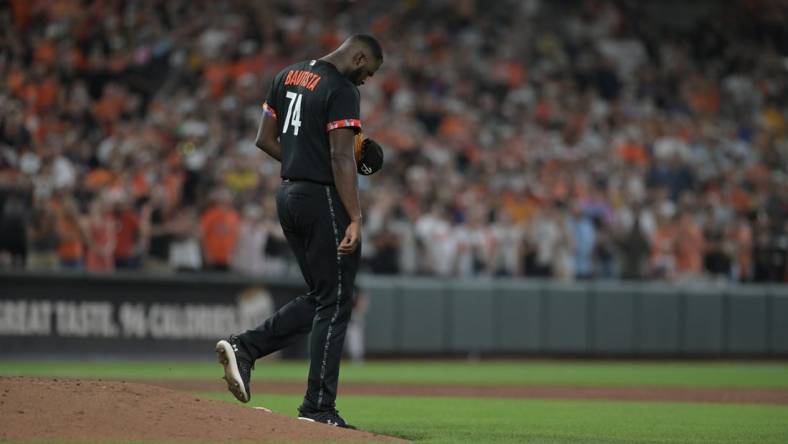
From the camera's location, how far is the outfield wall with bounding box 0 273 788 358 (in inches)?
645

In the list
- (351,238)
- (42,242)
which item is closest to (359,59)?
(351,238)

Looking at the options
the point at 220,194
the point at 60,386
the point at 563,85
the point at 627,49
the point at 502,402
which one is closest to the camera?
the point at 60,386

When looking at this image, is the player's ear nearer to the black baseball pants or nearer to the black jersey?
the black jersey

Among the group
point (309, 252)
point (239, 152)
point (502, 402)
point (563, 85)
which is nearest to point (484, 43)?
point (563, 85)

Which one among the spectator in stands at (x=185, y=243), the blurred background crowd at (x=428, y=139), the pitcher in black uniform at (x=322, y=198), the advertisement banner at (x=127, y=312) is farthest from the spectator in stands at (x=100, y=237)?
the pitcher in black uniform at (x=322, y=198)

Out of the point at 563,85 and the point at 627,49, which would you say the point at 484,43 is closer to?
the point at 563,85

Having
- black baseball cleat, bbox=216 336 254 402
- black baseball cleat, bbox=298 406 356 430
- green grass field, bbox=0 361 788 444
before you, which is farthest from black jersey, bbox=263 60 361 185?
green grass field, bbox=0 361 788 444

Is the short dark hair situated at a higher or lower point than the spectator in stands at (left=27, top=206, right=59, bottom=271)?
higher

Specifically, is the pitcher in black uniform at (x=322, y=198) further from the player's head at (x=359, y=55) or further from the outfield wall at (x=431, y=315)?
the outfield wall at (x=431, y=315)

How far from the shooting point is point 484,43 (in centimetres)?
2488

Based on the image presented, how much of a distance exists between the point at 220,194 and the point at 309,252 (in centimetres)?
1016

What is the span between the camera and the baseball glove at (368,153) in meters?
7.71

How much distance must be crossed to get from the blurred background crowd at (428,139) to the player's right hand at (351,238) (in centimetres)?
950

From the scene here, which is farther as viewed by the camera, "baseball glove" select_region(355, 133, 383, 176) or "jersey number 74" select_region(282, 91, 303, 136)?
"baseball glove" select_region(355, 133, 383, 176)
